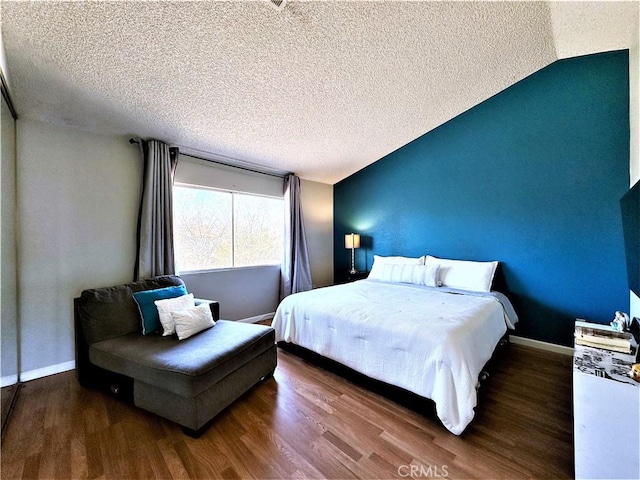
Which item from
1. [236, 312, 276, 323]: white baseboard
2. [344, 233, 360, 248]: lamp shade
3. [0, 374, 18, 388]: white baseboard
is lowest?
[236, 312, 276, 323]: white baseboard

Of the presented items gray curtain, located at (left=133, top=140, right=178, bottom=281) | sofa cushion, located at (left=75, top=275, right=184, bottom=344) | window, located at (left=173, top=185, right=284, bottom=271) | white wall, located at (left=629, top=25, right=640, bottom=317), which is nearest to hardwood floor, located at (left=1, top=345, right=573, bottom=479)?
A: sofa cushion, located at (left=75, top=275, right=184, bottom=344)

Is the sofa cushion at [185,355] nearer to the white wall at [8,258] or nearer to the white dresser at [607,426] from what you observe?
the white wall at [8,258]

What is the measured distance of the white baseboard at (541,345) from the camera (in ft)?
8.96

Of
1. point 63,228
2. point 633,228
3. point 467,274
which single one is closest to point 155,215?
point 63,228

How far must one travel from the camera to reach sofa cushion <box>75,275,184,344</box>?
2.10 metres

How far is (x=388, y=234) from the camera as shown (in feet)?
14.0

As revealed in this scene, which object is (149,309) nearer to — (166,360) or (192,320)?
(192,320)

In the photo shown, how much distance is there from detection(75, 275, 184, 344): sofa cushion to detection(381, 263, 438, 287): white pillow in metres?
2.91

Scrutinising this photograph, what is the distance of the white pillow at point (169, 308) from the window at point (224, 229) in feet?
2.90

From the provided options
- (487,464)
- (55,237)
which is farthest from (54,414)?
(487,464)

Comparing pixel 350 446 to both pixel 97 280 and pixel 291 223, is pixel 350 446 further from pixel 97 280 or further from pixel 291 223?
pixel 291 223

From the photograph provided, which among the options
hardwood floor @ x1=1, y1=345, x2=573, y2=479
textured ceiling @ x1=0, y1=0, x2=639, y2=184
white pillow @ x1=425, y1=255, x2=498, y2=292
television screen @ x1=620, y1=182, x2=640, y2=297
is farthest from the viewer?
white pillow @ x1=425, y1=255, x2=498, y2=292

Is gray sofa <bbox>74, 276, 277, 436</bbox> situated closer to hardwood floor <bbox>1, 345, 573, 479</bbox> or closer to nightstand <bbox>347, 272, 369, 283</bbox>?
hardwood floor <bbox>1, 345, 573, 479</bbox>

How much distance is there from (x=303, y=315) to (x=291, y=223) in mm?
1922
